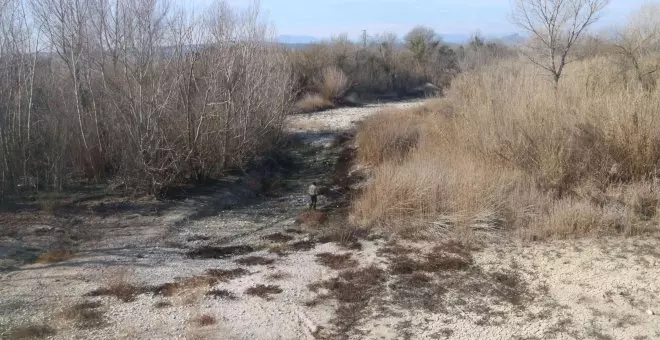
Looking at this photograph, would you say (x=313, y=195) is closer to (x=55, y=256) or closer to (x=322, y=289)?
(x=322, y=289)

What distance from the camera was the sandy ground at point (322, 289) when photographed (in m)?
5.66

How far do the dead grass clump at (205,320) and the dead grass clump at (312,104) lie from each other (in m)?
17.0

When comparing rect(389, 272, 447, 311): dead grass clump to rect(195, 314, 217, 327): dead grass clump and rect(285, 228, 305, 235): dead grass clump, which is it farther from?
rect(285, 228, 305, 235): dead grass clump

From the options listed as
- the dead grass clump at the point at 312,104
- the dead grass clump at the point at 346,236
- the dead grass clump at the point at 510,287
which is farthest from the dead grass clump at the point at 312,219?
the dead grass clump at the point at 312,104

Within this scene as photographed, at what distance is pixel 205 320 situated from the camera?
19.0ft

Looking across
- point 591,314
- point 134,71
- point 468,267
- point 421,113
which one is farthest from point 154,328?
point 421,113

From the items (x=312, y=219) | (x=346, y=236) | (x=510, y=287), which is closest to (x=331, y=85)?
(x=312, y=219)

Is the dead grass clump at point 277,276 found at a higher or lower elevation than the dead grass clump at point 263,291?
higher

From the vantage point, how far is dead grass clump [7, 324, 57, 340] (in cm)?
543

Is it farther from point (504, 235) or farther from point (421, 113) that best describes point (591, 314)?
point (421, 113)

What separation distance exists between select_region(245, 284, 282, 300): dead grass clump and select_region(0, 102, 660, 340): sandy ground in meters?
0.05

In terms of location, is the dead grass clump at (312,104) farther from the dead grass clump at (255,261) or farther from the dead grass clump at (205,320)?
the dead grass clump at (205,320)

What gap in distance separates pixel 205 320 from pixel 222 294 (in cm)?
64

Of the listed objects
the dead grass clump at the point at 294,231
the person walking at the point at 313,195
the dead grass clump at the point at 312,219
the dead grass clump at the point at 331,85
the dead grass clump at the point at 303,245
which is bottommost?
the dead grass clump at the point at 294,231
